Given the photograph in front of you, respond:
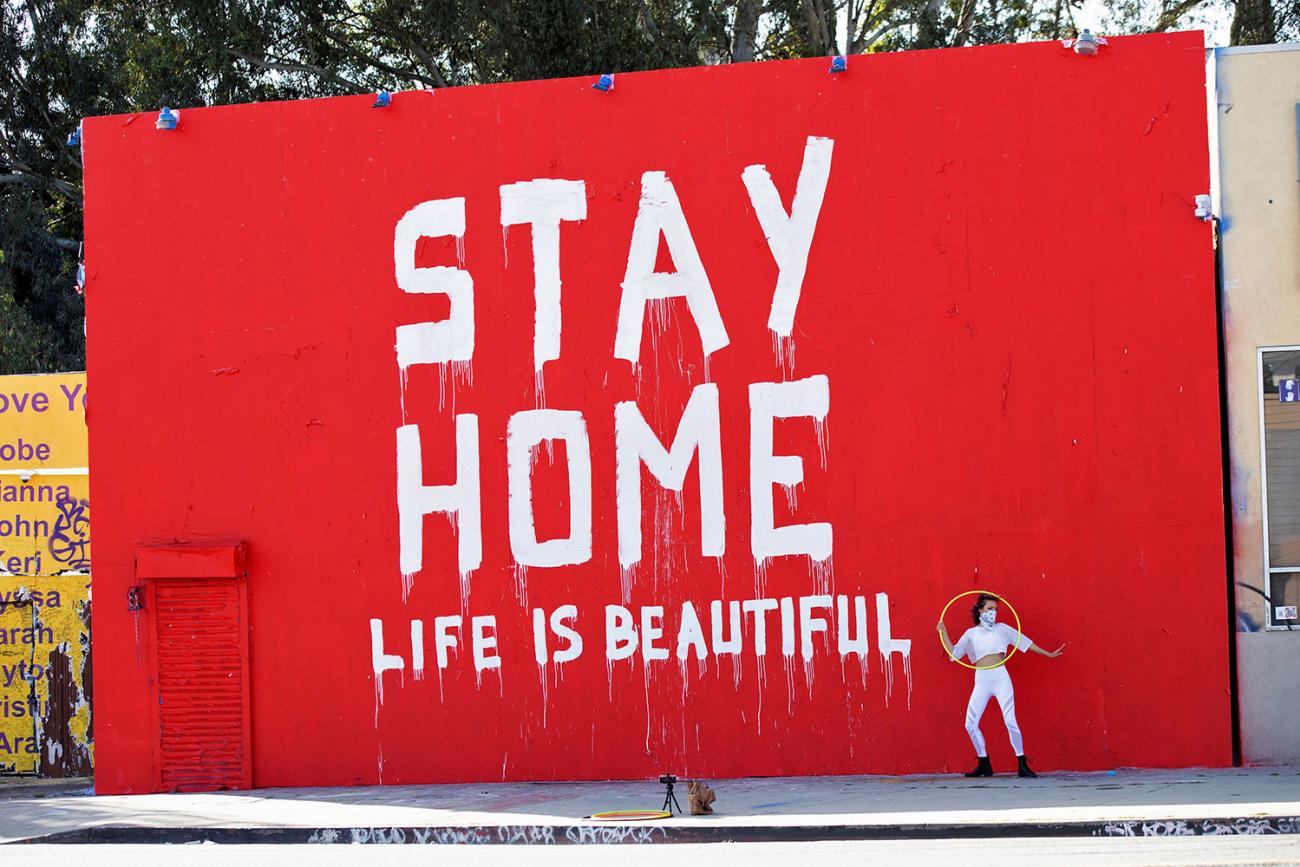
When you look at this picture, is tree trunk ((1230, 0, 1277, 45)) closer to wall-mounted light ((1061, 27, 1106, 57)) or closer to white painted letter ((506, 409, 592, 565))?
wall-mounted light ((1061, 27, 1106, 57))

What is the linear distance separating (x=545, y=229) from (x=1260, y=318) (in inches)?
228

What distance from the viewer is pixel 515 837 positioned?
1046 cm

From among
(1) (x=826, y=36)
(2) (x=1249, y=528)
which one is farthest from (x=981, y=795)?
(1) (x=826, y=36)

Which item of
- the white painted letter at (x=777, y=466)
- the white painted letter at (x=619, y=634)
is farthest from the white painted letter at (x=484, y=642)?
the white painted letter at (x=777, y=466)

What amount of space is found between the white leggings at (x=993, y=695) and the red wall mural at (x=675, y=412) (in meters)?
0.44

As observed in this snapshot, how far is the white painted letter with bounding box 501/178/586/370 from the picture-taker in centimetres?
1324

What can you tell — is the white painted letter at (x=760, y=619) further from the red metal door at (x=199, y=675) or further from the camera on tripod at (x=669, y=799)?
the red metal door at (x=199, y=675)

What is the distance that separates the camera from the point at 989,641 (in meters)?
12.2

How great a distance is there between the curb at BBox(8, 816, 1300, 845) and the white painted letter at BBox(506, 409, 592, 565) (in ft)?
10.0

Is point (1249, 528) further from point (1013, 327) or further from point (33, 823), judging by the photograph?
point (33, 823)

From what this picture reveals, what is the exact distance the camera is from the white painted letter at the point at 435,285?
13367mm

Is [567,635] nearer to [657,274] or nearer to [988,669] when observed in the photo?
[657,274]

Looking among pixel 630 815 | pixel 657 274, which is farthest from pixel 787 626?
pixel 657 274

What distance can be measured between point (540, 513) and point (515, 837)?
11.1 ft
